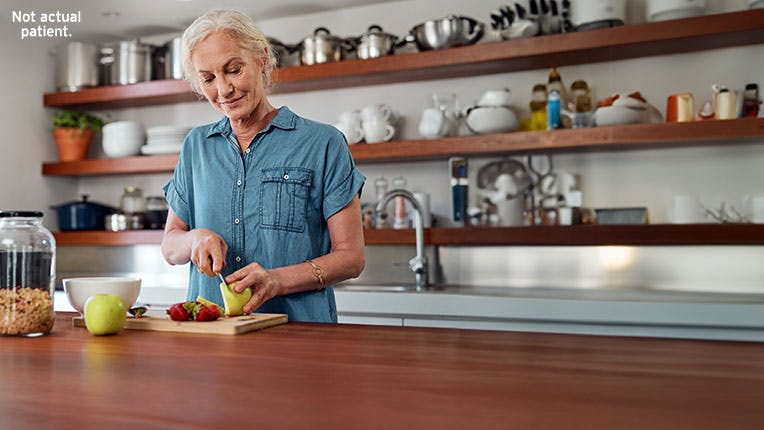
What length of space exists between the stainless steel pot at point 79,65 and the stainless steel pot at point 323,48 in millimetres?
1473

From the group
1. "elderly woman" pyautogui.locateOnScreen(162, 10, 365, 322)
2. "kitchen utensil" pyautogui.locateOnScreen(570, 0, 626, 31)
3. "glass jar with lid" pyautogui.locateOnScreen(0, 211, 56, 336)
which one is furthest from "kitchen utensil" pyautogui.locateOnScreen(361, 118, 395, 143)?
"glass jar with lid" pyautogui.locateOnScreen(0, 211, 56, 336)

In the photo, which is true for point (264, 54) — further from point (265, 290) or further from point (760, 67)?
point (760, 67)

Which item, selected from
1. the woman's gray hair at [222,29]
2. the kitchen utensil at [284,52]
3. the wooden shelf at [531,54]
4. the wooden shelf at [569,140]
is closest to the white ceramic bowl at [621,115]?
the wooden shelf at [569,140]

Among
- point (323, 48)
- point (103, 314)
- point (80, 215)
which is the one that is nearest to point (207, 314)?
point (103, 314)

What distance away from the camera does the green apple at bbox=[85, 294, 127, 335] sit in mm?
1411

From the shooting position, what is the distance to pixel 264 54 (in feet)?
6.00

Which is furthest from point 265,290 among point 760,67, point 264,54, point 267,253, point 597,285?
point 760,67

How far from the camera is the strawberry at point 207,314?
1.50 metres

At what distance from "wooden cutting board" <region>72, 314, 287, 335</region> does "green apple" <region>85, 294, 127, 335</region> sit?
0.09 meters

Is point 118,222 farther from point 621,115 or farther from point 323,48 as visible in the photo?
point 621,115

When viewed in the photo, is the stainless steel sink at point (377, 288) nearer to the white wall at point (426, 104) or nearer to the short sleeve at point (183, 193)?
the white wall at point (426, 104)

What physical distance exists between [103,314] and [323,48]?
2581 millimetres

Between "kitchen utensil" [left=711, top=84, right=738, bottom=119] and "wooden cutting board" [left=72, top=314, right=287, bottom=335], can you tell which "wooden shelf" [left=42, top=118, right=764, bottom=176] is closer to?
"kitchen utensil" [left=711, top=84, right=738, bottom=119]

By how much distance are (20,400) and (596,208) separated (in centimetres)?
300
